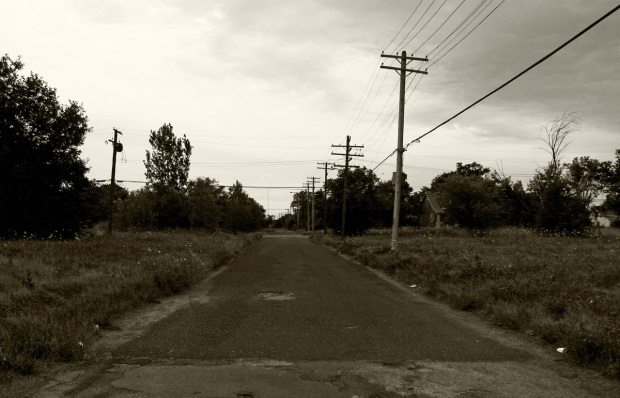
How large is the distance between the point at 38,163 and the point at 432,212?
215 feet

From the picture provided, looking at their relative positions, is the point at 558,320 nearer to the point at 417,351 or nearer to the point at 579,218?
the point at 417,351

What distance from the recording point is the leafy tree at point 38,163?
105ft

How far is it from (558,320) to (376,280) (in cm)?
788

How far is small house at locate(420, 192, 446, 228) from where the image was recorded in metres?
80.9

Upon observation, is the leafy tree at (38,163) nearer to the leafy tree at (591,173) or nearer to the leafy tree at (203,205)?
the leafy tree at (203,205)

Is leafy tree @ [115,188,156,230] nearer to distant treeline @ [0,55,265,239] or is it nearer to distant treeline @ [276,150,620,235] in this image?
distant treeline @ [0,55,265,239]

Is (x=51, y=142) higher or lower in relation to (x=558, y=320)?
higher

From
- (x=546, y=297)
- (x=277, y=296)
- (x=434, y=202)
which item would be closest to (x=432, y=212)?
(x=434, y=202)

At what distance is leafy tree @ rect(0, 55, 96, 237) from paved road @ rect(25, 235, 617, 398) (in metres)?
27.3

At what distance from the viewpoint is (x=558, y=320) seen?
801cm

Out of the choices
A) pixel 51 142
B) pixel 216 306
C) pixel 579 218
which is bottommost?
pixel 216 306

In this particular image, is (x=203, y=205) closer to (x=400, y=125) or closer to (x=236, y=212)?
(x=236, y=212)

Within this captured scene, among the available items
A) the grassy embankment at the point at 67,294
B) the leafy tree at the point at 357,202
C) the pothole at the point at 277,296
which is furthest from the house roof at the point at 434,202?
the pothole at the point at 277,296

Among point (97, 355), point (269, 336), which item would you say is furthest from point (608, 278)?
point (97, 355)
